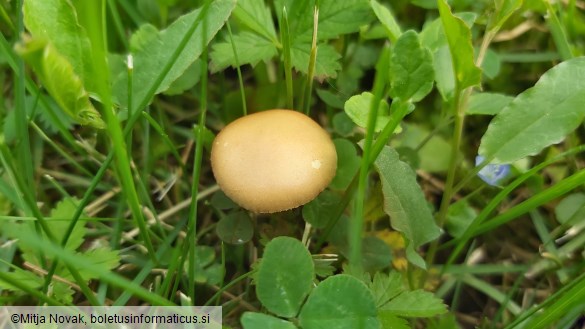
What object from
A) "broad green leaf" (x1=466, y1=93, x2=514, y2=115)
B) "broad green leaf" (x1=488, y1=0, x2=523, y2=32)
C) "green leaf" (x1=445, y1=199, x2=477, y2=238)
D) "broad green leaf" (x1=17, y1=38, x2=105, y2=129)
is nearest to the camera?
"broad green leaf" (x1=17, y1=38, x2=105, y2=129)

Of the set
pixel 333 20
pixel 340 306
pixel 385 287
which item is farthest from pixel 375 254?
pixel 333 20

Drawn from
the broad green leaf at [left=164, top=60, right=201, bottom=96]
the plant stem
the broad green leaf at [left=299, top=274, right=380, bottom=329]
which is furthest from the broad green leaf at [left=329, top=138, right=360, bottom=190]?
the broad green leaf at [left=164, top=60, right=201, bottom=96]

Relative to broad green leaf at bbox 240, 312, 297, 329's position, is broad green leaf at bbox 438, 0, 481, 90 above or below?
above

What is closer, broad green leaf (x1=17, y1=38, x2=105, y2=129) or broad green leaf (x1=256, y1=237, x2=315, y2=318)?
broad green leaf (x1=17, y1=38, x2=105, y2=129)

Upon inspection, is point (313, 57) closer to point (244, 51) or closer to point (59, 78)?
point (244, 51)

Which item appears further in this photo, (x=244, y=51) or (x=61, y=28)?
(x=244, y=51)

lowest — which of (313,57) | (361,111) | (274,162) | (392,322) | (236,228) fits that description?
(392,322)

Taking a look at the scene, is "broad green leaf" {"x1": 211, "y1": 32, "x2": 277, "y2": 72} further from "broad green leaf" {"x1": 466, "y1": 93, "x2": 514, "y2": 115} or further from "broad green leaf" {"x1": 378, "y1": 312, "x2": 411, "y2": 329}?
"broad green leaf" {"x1": 378, "y1": 312, "x2": 411, "y2": 329}

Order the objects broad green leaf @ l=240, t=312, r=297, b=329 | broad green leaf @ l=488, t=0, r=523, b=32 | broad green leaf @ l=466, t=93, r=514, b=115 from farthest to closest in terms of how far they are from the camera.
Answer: broad green leaf @ l=466, t=93, r=514, b=115 < broad green leaf @ l=488, t=0, r=523, b=32 < broad green leaf @ l=240, t=312, r=297, b=329

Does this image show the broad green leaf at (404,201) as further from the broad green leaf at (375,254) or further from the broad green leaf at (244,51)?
the broad green leaf at (244,51)
